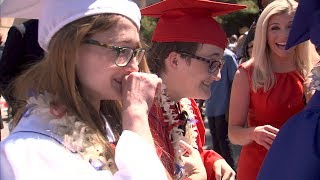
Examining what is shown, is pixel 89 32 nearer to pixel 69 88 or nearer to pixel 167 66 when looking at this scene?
pixel 69 88

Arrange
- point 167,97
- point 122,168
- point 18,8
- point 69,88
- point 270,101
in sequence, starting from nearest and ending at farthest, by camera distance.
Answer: point 122,168
point 69,88
point 18,8
point 167,97
point 270,101

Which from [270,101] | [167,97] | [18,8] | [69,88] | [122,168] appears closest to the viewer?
[122,168]

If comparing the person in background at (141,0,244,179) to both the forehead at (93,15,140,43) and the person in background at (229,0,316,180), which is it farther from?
the forehead at (93,15,140,43)

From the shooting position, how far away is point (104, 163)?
4.57ft

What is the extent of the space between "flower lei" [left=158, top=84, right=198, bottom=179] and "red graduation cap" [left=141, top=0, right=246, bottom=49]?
0.27 meters

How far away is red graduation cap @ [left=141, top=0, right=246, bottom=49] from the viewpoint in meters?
2.23

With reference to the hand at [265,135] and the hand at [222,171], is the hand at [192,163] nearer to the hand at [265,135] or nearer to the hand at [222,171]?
the hand at [222,171]

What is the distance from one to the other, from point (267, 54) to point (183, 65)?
0.88 metres

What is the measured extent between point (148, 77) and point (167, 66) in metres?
0.70

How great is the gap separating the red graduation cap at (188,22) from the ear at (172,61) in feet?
0.25

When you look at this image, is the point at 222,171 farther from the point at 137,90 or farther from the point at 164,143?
the point at 137,90

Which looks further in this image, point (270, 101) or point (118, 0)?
point (270, 101)

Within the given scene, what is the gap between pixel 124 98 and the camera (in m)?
1.49

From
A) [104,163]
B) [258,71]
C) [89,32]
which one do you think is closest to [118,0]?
[89,32]
